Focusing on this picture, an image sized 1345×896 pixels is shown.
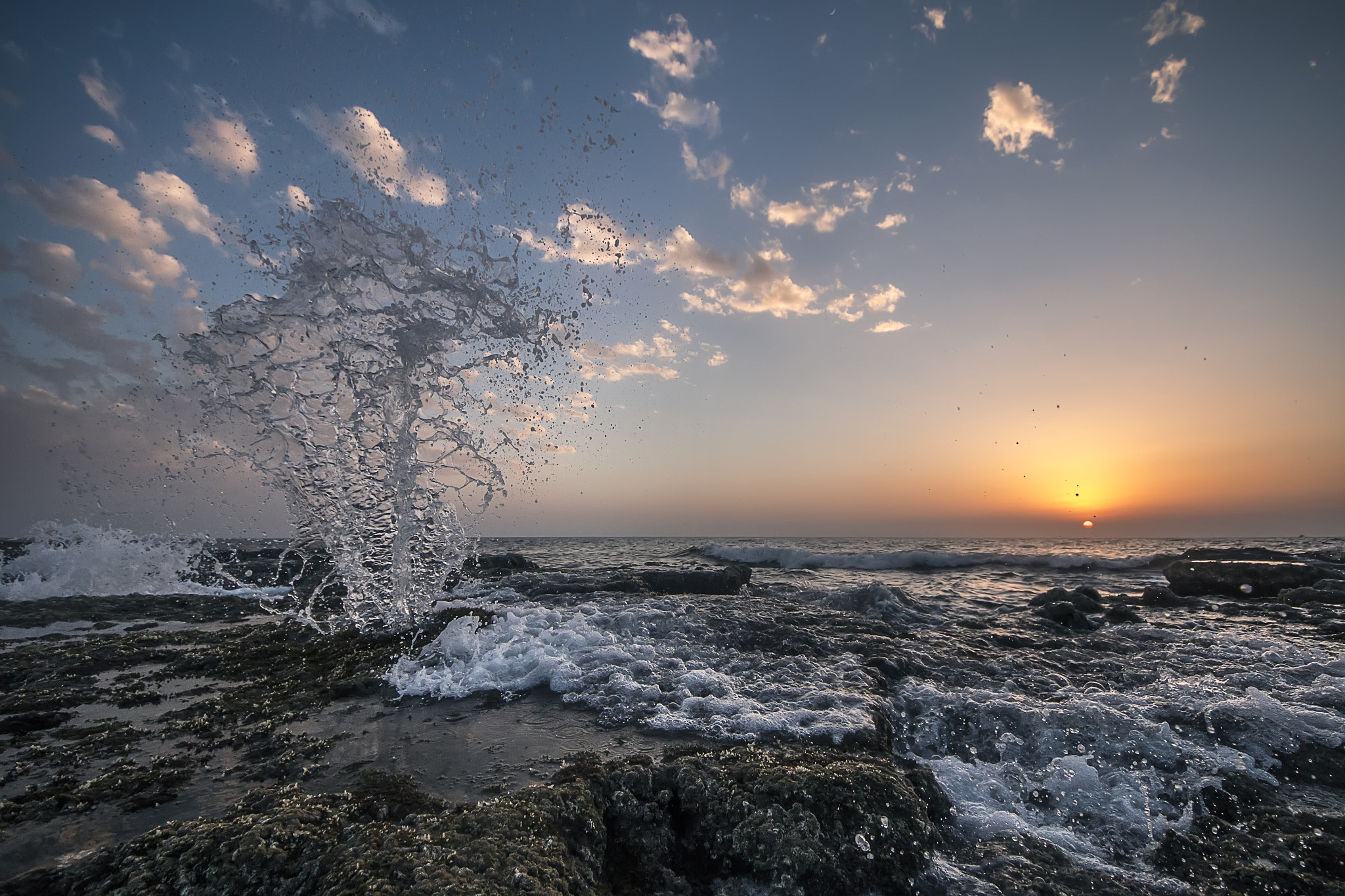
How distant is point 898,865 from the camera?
9.03ft

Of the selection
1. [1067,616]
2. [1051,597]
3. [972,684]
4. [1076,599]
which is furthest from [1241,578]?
[972,684]

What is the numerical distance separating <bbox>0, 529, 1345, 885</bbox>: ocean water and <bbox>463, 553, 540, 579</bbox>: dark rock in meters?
4.56

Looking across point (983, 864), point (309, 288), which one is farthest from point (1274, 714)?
point (309, 288)

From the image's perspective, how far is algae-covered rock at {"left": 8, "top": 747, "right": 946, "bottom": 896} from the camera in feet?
7.37

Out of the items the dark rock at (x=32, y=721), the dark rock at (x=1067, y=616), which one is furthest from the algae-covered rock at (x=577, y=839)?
the dark rock at (x=1067, y=616)

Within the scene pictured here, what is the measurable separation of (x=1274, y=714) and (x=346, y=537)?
1145 centimetres

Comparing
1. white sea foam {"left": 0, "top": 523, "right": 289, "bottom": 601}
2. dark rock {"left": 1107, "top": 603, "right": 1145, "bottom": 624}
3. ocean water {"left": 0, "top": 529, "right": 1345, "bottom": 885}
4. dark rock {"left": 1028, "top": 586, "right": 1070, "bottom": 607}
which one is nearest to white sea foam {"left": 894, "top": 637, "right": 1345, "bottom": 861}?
ocean water {"left": 0, "top": 529, "right": 1345, "bottom": 885}

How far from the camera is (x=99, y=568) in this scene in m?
14.5

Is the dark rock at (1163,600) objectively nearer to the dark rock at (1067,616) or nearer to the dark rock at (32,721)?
the dark rock at (1067,616)

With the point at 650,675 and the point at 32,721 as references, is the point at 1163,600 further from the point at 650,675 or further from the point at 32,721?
the point at 32,721

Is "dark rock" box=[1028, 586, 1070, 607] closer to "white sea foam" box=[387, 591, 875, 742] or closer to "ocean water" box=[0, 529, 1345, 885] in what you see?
"ocean water" box=[0, 529, 1345, 885]

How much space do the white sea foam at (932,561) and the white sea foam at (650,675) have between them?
17.4m

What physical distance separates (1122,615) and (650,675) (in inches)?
377

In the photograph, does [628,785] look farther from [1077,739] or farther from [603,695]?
[1077,739]
